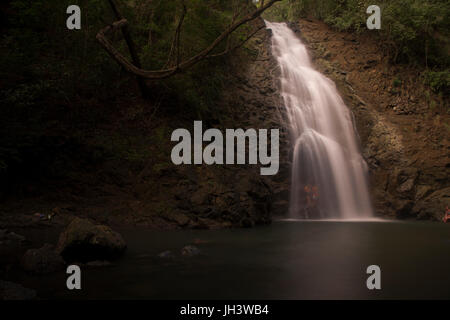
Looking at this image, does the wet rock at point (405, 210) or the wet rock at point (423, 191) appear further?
the wet rock at point (423, 191)

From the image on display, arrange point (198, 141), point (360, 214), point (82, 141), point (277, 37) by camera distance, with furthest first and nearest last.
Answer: point (277, 37) < point (360, 214) < point (198, 141) < point (82, 141)

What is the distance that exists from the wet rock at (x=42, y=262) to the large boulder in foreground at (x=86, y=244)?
313 millimetres

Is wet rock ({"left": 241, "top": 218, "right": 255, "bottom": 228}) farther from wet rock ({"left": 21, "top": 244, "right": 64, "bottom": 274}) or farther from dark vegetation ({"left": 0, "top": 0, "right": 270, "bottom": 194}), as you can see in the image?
wet rock ({"left": 21, "top": 244, "right": 64, "bottom": 274})

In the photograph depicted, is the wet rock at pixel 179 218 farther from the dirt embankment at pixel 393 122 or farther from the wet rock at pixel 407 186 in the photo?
the wet rock at pixel 407 186

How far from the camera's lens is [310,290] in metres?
3.41

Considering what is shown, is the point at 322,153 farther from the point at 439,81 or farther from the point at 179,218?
the point at 439,81

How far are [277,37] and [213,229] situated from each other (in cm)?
1441

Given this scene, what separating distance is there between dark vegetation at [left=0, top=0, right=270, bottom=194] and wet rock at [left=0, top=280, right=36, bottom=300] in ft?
15.1

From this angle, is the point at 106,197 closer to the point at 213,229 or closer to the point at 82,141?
the point at 82,141

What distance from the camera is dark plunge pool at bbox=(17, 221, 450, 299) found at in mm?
3242

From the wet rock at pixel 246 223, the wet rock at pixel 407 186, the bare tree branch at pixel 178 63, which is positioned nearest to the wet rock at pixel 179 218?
the wet rock at pixel 246 223

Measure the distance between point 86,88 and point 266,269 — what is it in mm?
8375

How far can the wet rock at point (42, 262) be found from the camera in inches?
145

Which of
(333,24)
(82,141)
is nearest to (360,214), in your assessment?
(82,141)
